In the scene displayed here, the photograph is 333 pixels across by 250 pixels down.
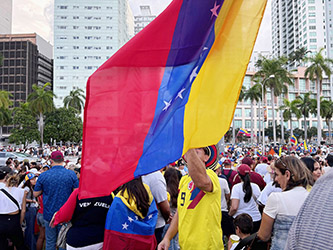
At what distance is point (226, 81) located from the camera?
2840 millimetres

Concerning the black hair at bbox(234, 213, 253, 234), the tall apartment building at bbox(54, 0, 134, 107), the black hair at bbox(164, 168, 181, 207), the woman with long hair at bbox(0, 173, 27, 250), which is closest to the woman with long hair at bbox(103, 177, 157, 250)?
the black hair at bbox(234, 213, 253, 234)

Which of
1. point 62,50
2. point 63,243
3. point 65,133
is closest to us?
point 63,243

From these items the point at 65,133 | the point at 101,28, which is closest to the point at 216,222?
the point at 65,133

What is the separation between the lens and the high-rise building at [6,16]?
105m

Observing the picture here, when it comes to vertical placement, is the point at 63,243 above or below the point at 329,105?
Result: below

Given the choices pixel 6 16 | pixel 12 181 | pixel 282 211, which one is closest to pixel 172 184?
pixel 282 211

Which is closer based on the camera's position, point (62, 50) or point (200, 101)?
point (200, 101)

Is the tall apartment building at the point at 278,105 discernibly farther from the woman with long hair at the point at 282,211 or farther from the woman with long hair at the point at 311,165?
the woman with long hair at the point at 282,211

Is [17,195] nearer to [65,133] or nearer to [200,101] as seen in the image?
[200,101]

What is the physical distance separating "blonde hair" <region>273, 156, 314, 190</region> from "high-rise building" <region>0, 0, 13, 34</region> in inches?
4769

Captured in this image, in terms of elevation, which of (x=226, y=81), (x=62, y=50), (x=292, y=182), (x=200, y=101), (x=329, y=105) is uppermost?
(x=62, y=50)

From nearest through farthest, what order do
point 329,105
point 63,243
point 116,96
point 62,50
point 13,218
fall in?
point 116,96
point 63,243
point 13,218
point 329,105
point 62,50

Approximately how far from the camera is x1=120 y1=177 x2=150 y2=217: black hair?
11.0ft

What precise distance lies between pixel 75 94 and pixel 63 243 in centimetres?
7425
